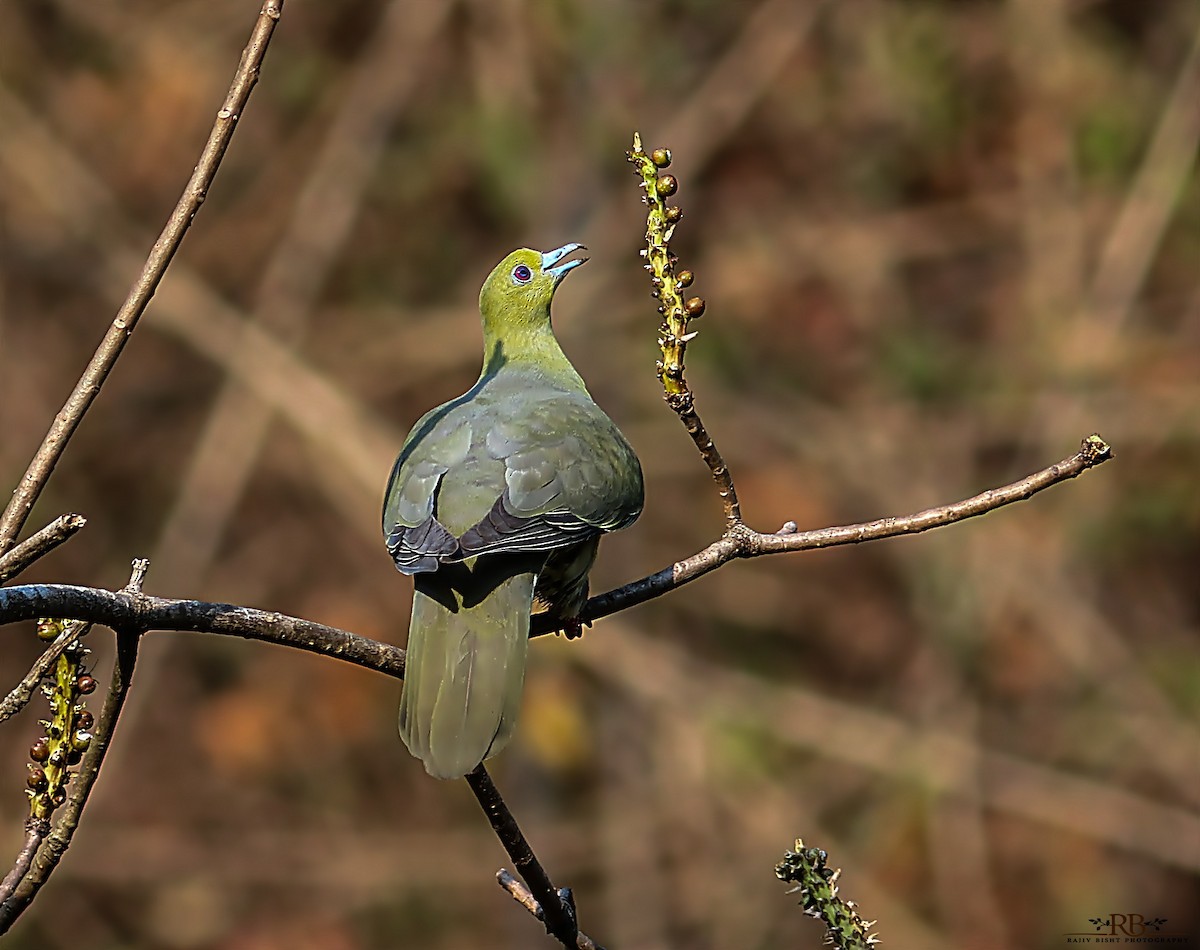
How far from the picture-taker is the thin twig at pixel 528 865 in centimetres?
267

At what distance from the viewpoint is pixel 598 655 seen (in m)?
8.95

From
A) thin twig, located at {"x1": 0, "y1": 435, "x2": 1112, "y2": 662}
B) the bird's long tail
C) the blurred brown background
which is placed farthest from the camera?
the blurred brown background

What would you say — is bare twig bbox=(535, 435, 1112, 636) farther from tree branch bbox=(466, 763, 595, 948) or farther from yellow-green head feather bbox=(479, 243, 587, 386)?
yellow-green head feather bbox=(479, 243, 587, 386)

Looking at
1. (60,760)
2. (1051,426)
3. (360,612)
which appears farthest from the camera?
(360,612)

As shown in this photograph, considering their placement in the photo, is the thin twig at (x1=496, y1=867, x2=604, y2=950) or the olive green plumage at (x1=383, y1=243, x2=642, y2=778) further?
the olive green plumage at (x1=383, y1=243, x2=642, y2=778)

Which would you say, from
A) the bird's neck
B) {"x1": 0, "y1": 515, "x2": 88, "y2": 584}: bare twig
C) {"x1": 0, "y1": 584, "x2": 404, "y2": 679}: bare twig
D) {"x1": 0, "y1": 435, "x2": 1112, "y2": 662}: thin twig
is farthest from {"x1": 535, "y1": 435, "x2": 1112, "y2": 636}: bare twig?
the bird's neck

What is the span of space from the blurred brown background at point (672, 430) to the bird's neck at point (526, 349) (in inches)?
162

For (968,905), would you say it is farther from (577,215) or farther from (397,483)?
(397,483)

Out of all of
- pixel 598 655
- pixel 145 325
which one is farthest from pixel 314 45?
pixel 598 655

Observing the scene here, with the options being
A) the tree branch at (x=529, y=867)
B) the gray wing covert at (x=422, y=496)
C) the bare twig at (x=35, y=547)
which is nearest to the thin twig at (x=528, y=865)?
the tree branch at (x=529, y=867)

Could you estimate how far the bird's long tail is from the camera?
3.17 meters

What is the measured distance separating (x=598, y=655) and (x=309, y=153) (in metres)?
3.38

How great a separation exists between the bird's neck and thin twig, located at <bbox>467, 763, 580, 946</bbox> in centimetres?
204

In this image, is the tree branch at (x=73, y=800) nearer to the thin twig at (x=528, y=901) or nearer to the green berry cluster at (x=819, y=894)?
the thin twig at (x=528, y=901)
